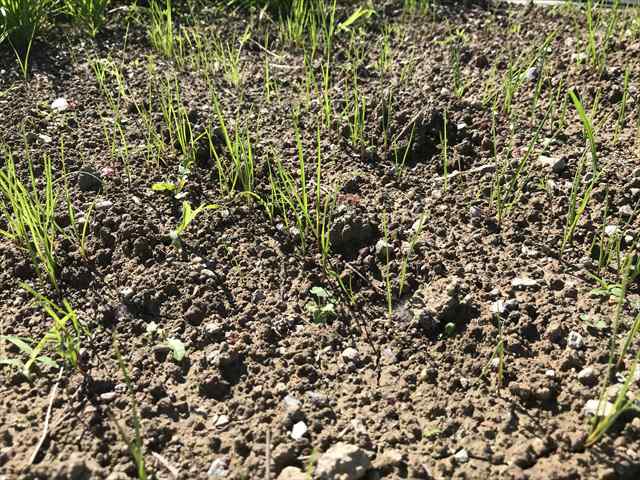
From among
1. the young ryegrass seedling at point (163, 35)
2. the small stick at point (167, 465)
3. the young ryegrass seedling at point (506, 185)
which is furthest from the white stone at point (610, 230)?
the young ryegrass seedling at point (163, 35)

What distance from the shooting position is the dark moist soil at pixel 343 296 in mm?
1778

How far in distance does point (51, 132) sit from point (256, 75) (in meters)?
1.02

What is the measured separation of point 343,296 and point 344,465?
66cm

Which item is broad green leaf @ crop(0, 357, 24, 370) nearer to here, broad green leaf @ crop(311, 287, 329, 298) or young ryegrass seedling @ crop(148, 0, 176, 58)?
broad green leaf @ crop(311, 287, 329, 298)

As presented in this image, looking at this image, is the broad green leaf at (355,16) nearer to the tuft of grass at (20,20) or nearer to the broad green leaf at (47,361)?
the tuft of grass at (20,20)

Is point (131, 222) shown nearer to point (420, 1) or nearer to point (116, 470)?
point (116, 470)

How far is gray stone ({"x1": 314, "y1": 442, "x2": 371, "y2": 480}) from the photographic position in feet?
5.51

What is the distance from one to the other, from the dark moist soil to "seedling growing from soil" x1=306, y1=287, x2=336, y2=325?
23 mm

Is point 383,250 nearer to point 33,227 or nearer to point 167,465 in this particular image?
point 167,465

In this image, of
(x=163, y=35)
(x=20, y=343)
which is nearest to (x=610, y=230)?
(x=20, y=343)

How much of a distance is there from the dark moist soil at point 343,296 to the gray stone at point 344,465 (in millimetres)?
43

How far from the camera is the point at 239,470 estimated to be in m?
1.72

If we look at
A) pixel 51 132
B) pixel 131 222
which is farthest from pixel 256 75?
pixel 131 222

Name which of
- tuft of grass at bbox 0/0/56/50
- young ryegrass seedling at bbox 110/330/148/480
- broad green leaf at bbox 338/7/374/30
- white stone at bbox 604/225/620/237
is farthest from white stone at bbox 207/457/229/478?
tuft of grass at bbox 0/0/56/50
